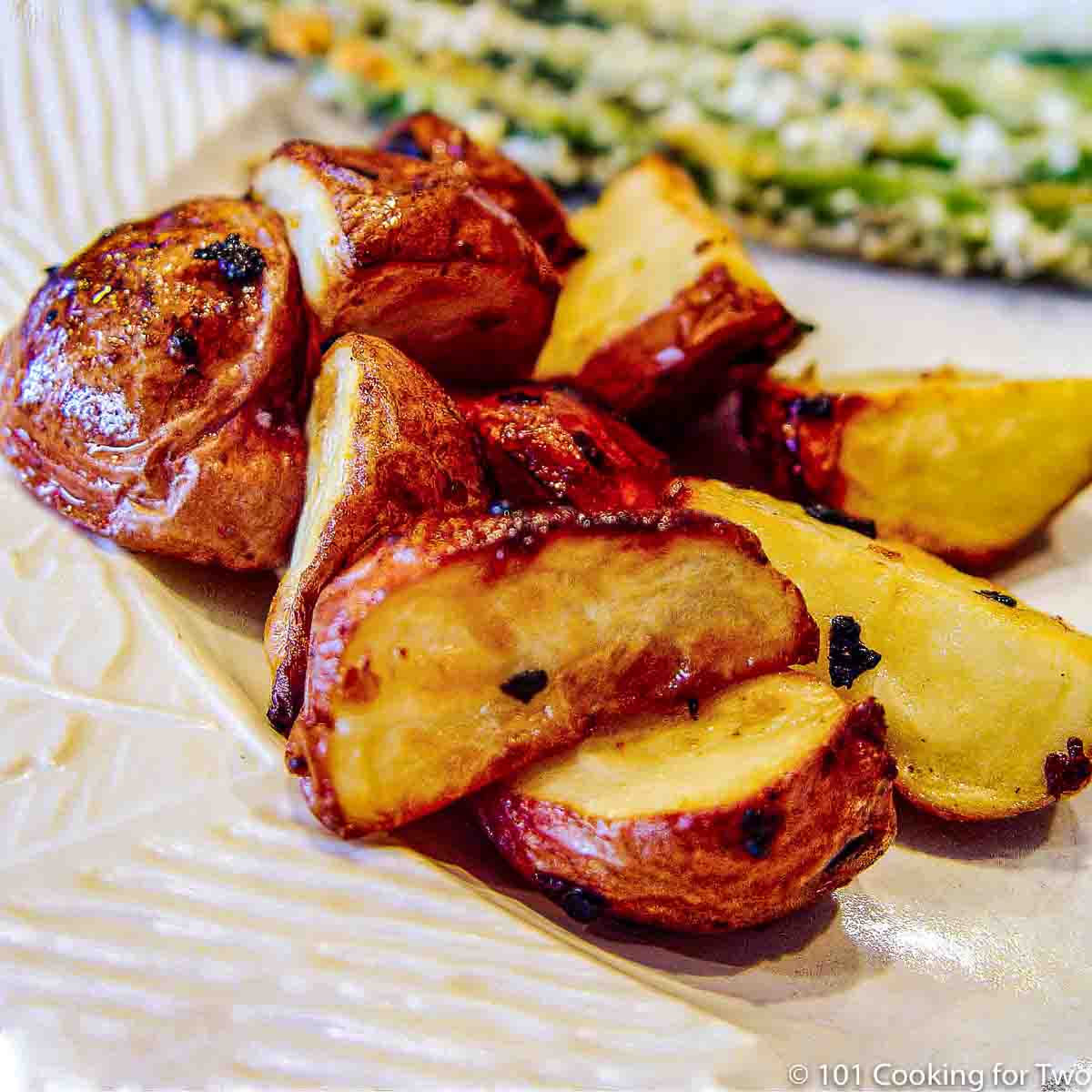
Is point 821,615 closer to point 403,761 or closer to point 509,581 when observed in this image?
point 509,581

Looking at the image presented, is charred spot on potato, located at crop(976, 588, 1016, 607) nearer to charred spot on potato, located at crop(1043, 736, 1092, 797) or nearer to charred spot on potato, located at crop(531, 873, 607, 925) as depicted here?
charred spot on potato, located at crop(1043, 736, 1092, 797)

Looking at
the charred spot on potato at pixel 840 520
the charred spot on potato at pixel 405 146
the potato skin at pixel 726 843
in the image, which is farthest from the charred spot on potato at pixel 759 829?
the charred spot on potato at pixel 405 146

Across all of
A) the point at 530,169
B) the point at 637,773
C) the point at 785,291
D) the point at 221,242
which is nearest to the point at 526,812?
the point at 637,773

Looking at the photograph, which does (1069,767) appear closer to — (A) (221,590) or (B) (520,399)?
(B) (520,399)

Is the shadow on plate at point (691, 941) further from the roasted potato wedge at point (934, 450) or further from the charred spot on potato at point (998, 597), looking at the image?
the roasted potato wedge at point (934, 450)

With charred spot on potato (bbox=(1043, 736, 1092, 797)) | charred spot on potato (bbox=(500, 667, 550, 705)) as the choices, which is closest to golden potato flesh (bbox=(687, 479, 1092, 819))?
charred spot on potato (bbox=(1043, 736, 1092, 797))

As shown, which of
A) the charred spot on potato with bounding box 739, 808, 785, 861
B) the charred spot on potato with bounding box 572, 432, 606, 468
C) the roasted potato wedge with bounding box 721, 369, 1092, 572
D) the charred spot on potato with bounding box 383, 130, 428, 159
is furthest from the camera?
the charred spot on potato with bounding box 383, 130, 428, 159
